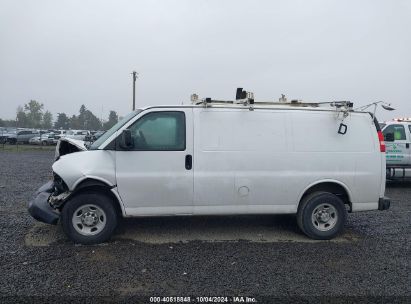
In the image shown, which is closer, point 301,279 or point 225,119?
point 301,279

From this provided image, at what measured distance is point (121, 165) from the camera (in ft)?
17.3

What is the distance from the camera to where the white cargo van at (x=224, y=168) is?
208 inches

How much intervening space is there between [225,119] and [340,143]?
1.91 metres

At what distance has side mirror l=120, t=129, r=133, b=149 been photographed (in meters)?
5.16

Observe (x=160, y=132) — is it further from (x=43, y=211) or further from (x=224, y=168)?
(x=43, y=211)

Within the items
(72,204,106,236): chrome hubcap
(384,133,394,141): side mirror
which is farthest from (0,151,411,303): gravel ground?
(384,133,394,141): side mirror

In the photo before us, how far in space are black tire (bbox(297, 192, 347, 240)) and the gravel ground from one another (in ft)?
0.55

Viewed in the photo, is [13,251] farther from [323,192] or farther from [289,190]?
[323,192]

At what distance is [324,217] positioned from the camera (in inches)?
228

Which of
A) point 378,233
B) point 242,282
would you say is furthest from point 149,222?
point 378,233

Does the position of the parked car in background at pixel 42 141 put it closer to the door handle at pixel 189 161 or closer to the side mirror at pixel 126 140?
the side mirror at pixel 126 140

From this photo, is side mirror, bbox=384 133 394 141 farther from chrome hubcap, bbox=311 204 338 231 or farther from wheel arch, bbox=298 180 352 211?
chrome hubcap, bbox=311 204 338 231

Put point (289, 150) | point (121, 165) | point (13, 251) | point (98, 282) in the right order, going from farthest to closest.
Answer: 1. point (289, 150)
2. point (121, 165)
3. point (13, 251)
4. point (98, 282)

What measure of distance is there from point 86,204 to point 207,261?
195 cm
